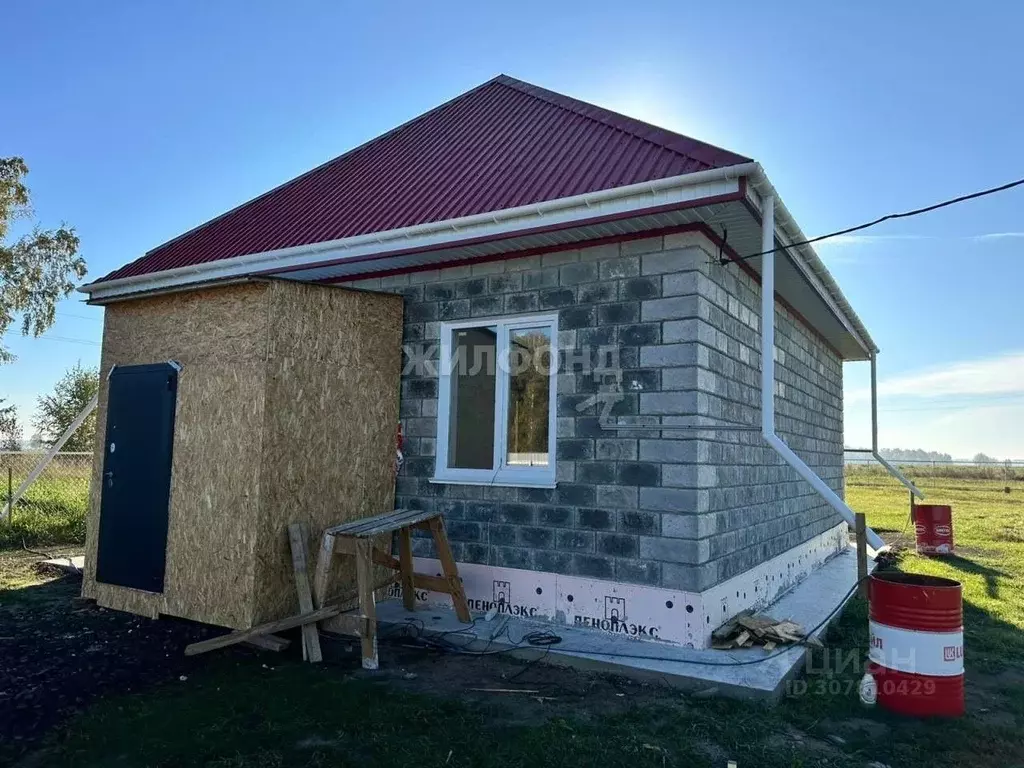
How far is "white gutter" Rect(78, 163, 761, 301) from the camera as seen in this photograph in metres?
5.03

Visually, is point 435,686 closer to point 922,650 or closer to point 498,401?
point 498,401

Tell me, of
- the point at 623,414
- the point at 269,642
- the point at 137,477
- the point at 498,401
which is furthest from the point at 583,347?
the point at 137,477

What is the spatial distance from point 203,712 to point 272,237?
5.11m

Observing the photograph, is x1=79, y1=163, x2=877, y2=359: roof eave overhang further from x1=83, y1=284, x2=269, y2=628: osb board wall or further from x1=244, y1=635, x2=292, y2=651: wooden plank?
x1=244, y1=635, x2=292, y2=651: wooden plank

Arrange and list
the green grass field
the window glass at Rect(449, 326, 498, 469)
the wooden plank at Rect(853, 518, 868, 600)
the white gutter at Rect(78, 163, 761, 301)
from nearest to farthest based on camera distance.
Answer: the green grass field, the wooden plank at Rect(853, 518, 868, 600), the white gutter at Rect(78, 163, 761, 301), the window glass at Rect(449, 326, 498, 469)

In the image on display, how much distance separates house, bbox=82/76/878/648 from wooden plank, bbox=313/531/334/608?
4.48 feet

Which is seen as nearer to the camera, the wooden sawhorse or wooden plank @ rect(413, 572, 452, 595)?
the wooden sawhorse

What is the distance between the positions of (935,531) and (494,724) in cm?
1046

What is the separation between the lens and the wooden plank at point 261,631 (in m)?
5.11

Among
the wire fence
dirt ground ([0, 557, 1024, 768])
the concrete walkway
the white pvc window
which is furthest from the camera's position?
the wire fence

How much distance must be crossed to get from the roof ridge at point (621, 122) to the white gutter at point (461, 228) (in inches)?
13.1

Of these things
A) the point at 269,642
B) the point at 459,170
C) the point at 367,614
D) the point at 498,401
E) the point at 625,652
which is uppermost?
the point at 459,170

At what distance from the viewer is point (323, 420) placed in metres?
6.20

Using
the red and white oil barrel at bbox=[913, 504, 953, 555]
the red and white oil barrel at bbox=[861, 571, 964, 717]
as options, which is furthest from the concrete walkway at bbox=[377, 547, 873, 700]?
the red and white oil barrel at bbox=[913, 504, 953, 555]
